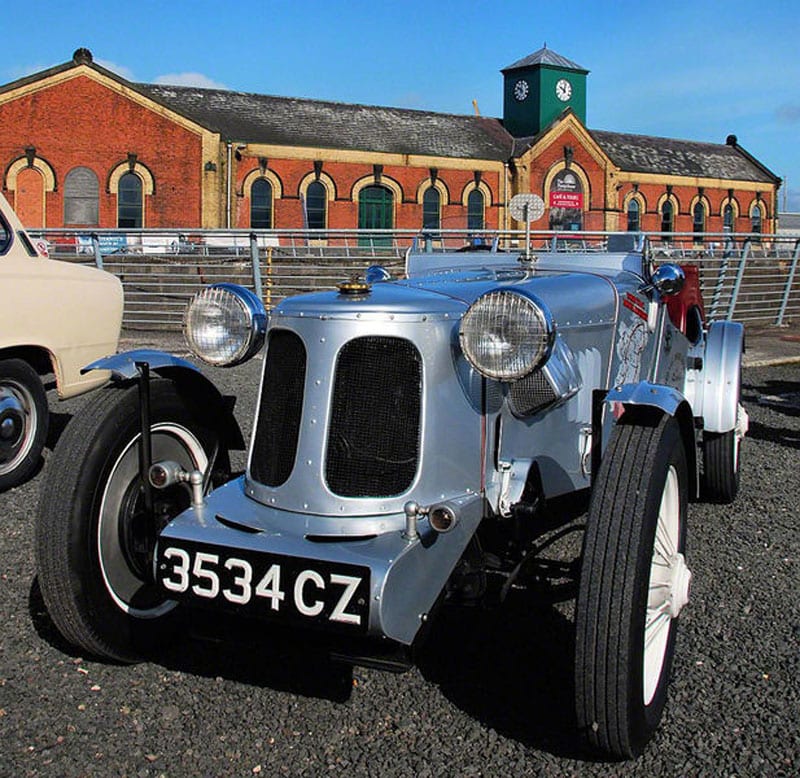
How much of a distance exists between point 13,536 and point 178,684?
2032 mm

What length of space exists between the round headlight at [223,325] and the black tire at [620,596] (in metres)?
1.36

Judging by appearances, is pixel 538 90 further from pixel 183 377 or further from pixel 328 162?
pixel 183 377

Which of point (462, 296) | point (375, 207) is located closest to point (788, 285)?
point (462, 296)

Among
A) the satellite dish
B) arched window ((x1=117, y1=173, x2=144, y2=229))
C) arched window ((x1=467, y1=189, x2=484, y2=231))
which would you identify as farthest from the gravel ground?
arched window ((x1=467, y1=189, x2=484, y2=231))

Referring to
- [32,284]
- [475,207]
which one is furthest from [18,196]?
[32,284]

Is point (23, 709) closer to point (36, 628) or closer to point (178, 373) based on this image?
point (36, 628)

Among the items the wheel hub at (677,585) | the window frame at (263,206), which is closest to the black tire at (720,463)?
the wheel hub at (677,585)

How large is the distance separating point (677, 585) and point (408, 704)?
38.4 inches

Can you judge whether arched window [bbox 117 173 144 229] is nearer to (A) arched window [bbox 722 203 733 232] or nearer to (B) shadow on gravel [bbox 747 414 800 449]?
(B) shadow on gravel [bbox 747 414 800 449]

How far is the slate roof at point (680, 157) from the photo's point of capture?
49.8 meters

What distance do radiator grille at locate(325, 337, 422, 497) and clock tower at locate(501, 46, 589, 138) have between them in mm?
45689

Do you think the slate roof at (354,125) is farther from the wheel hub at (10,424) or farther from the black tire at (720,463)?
the black tire at (720,463)

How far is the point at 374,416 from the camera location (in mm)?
2963

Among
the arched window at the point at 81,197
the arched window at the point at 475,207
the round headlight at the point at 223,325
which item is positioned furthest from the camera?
the arched window at the point at 475,207
